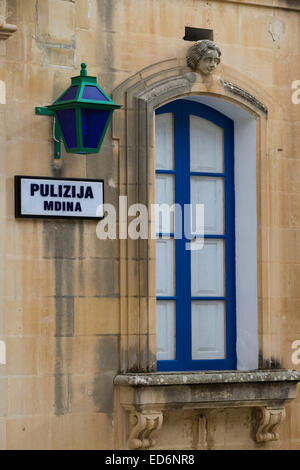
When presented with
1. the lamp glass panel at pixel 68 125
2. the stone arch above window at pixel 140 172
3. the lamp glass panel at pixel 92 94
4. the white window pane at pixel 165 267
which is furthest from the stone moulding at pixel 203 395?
the lamp glass panel at pixel 92 94

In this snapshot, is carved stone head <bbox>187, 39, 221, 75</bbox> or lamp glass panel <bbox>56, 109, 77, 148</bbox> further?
carved stone head <bbox>187, 39, 221, 75</bbox>

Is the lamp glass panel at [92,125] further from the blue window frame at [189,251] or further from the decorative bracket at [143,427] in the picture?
the decorative bracket at [143,427]

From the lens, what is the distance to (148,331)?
10688mm

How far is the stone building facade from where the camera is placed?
33.7 ft

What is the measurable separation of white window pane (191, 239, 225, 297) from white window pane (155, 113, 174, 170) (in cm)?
89

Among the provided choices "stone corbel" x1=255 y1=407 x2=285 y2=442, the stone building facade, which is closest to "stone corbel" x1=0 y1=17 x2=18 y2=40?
the stone building facade

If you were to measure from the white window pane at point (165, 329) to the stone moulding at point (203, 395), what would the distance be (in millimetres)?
512

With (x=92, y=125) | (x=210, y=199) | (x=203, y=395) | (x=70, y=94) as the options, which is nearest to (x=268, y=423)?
(x=203, y=395)

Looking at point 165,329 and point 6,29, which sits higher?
point 6,29

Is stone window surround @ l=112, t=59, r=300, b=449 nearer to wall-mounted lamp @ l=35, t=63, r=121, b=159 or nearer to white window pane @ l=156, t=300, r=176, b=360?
white window pane @ l=156, t=300, r=176, b=360

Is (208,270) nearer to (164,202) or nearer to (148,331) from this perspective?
(164,202)

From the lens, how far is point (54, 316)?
34.0 ft

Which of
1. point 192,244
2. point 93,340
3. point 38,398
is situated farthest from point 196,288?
point 38,398

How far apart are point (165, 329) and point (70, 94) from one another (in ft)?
8.37
